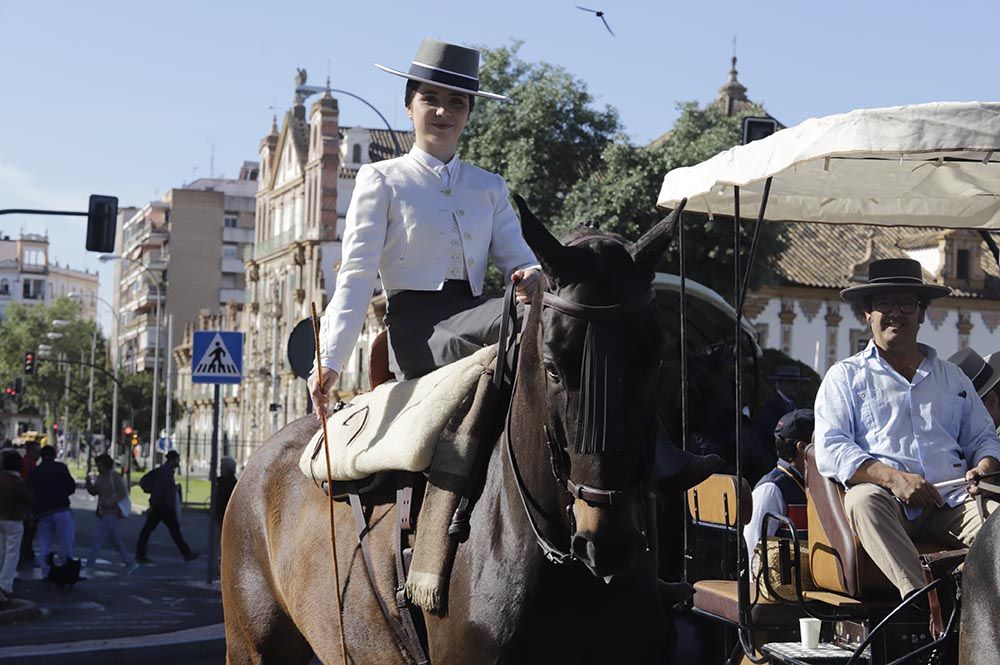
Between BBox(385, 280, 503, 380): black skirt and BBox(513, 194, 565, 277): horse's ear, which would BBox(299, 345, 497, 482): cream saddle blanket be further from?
BBox(513, 194, 565, 277): horse's ear

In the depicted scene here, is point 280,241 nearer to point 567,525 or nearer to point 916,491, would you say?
point 916,491

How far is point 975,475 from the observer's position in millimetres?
6195

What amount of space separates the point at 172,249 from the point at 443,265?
135 metres

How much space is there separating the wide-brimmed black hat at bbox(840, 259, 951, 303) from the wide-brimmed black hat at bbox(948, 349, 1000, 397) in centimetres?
363

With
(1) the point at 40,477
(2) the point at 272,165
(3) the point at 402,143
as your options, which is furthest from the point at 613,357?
(2) the point at 272,165

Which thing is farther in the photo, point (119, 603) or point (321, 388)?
point (119, 603)

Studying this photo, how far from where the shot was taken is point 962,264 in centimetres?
6162

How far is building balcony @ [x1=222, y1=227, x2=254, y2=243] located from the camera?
138500 mm

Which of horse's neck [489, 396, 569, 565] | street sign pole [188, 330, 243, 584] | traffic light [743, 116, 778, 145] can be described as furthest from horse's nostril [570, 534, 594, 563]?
street sign pole [188, 330, 243, 584]

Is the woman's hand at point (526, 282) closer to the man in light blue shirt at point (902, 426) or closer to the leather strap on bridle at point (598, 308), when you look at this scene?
the leather strap on bridle at point (598, 308)

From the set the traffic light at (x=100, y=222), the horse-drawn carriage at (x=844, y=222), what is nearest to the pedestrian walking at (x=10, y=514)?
the traffic light at (x=100, y=222)

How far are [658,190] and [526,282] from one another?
31.9 metres

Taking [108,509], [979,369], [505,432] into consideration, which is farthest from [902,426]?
[108,509]

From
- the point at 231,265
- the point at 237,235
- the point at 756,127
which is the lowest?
the point at 756,127
